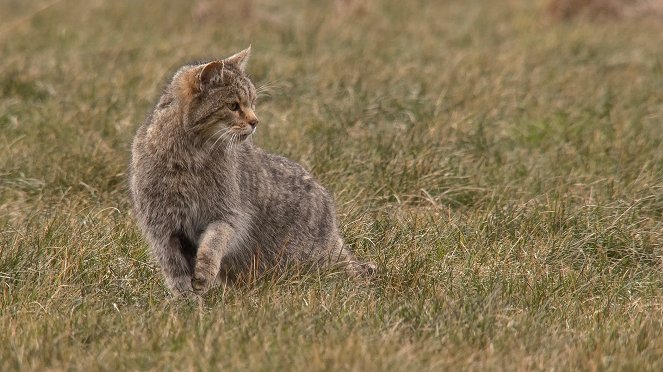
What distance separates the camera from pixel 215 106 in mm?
6418

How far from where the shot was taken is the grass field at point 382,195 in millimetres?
5477

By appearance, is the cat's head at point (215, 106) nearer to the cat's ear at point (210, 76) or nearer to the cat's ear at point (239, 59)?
the cat's ear at point (210, 76)

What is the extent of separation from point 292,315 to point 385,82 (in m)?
6.05

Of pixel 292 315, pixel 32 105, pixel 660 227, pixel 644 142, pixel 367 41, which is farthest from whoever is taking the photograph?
Result: pixel 367 41

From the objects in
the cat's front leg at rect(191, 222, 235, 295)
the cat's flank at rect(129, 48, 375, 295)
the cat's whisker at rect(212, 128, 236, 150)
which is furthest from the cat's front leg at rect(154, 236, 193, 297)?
the cat's whisker at rect(212, 128, 236, 150)

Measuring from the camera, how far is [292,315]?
573 cm

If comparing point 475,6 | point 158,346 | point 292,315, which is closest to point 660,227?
point 292,315

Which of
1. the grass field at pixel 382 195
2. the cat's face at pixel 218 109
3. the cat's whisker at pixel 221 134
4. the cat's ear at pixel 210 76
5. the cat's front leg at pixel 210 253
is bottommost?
the grass field at pixel 382 195

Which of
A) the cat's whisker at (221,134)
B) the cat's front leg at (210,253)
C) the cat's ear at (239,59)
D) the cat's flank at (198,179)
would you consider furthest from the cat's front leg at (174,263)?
the cat's ear at (239,59)

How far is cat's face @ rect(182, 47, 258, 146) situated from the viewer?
639 centimetres

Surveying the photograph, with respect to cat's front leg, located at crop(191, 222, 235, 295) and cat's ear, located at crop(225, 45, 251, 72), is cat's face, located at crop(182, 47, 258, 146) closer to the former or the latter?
cat's ear, located at crop(225, 45, 251, 72)

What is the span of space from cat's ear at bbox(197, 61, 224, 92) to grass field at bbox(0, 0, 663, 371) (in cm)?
110

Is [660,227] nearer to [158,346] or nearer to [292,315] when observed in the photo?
[292,315]

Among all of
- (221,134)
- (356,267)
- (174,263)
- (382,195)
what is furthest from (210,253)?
(382,195)
